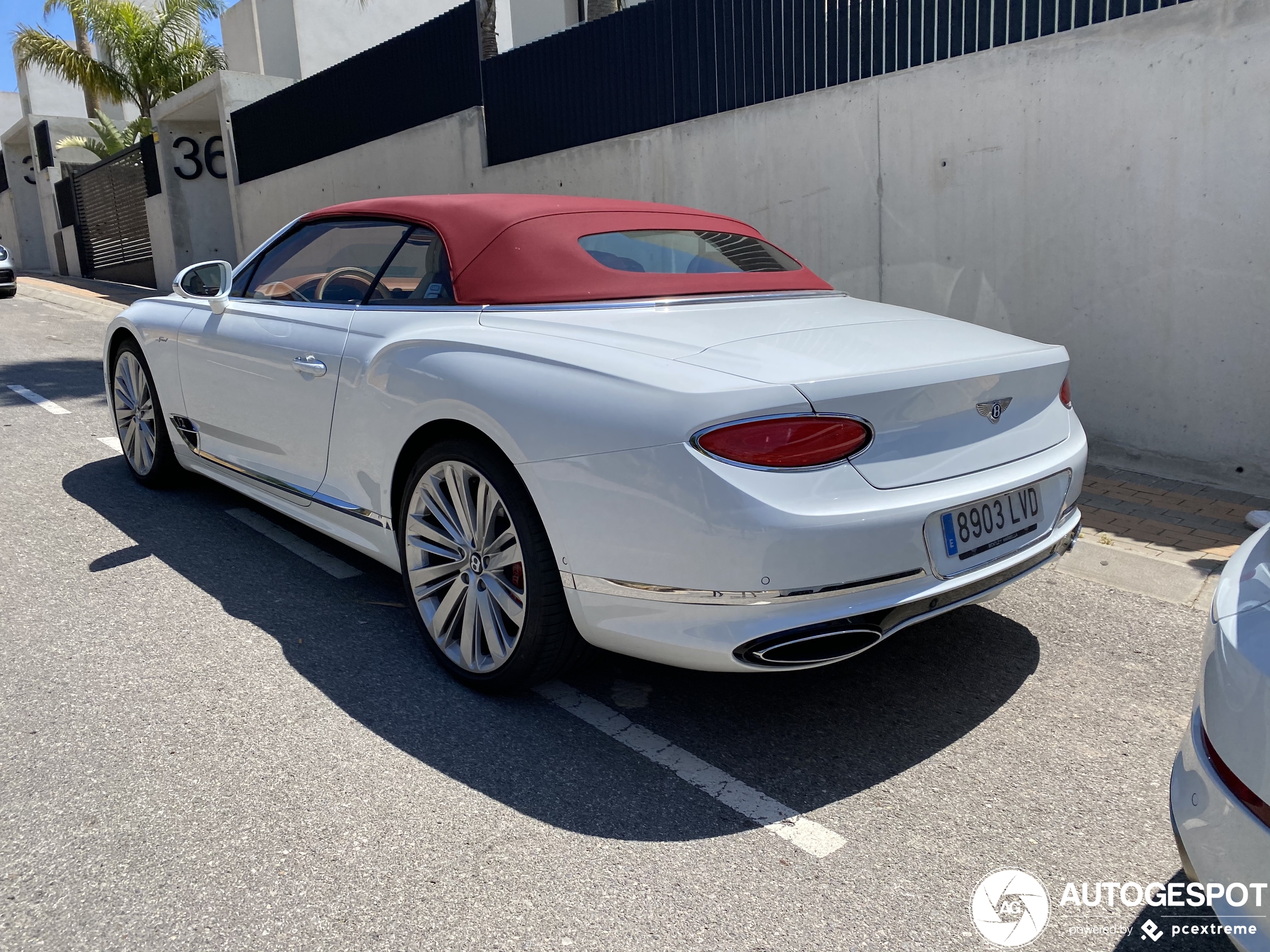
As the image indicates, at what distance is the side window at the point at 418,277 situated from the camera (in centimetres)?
355

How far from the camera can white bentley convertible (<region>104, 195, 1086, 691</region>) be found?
255 centimetres

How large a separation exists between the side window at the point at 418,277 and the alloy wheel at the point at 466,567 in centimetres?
68

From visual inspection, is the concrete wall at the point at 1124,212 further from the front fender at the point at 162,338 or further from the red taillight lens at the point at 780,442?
the front fender at the point at 162,338

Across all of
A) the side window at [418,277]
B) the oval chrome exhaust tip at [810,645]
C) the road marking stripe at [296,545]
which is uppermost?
the side window at [418,277]

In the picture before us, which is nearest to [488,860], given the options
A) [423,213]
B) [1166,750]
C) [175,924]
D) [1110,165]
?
[175,924]

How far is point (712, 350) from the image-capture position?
2826mm

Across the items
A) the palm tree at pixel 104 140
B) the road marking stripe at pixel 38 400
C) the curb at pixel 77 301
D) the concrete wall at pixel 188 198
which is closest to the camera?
the road marking stripe at pixel 38 400

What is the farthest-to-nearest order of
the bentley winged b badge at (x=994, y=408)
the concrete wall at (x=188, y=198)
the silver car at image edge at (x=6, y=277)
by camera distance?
the silver car at image edge at (x=6, y=277), the concrete wall at (x=188, y=198), the bentley winged b badge at (x=994, y=408)

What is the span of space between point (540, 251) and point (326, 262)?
117 centimetres

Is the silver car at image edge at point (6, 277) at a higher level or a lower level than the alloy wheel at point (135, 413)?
higher

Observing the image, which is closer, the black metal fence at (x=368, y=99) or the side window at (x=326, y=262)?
the side window at (x=326, y=262)

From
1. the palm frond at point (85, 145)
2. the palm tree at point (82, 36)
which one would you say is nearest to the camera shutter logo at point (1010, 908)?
the palm tree at point (82, 36)

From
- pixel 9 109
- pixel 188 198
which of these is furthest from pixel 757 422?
pixel 9 109

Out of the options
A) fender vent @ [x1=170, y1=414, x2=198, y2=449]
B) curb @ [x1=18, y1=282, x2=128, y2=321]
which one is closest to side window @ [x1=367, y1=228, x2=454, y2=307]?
fender vent @ [x1=170, y1=414, x2=198, y2=449]
